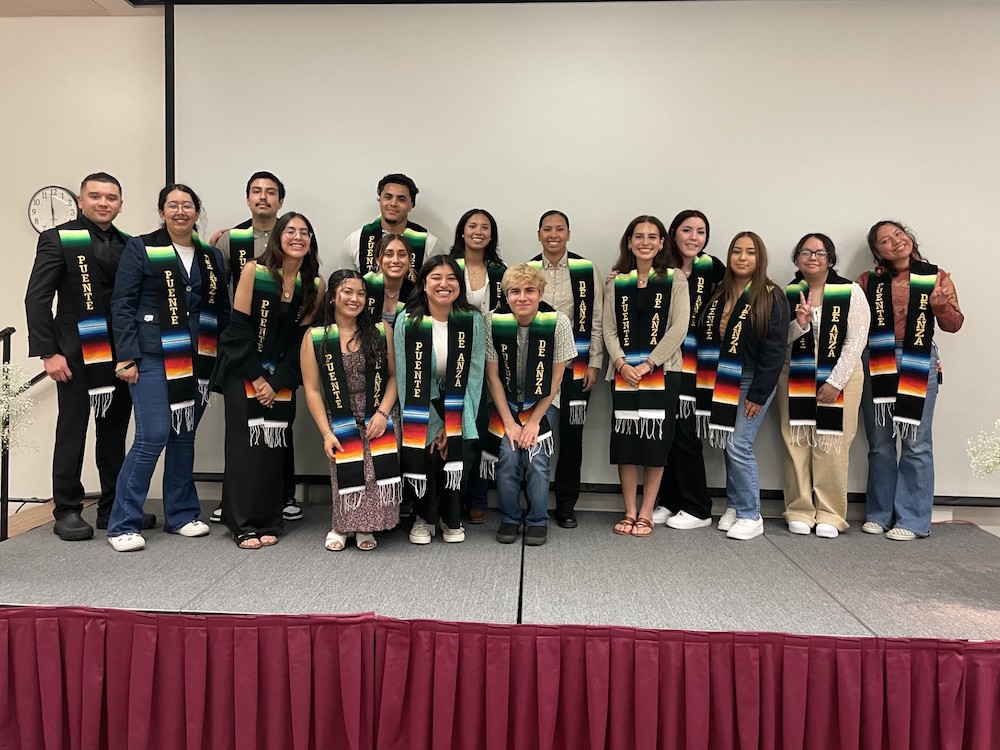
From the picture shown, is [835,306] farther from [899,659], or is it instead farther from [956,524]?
[899,659]

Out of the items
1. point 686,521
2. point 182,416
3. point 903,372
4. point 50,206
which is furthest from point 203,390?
point 903,372

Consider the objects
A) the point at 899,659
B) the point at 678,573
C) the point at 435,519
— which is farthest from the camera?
the point at 435,519

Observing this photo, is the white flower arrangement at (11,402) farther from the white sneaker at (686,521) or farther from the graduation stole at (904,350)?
the graduation stole at (904,350)

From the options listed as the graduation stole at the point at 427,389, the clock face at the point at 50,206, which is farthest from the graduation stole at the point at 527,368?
the clock face at the point at 50,206

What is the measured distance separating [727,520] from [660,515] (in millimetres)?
338

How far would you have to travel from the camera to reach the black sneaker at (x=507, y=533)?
2.97 meters

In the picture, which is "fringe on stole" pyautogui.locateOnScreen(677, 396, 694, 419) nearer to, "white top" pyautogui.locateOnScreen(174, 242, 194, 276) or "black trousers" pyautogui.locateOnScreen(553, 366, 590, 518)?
"black trousers" pyautogui.locateOnScreen(553, 366, 590, 518)

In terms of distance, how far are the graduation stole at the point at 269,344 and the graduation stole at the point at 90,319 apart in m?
0.64

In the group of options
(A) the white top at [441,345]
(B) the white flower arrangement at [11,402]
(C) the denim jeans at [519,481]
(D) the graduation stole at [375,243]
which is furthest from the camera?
(D) the graduation stole at [375,243]

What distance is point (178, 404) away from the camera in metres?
2.85

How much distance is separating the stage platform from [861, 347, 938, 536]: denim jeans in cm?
18

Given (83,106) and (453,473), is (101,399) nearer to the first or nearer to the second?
(453,473)

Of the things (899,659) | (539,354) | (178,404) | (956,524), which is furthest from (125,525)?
(956,524)

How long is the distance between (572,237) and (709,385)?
113cm
